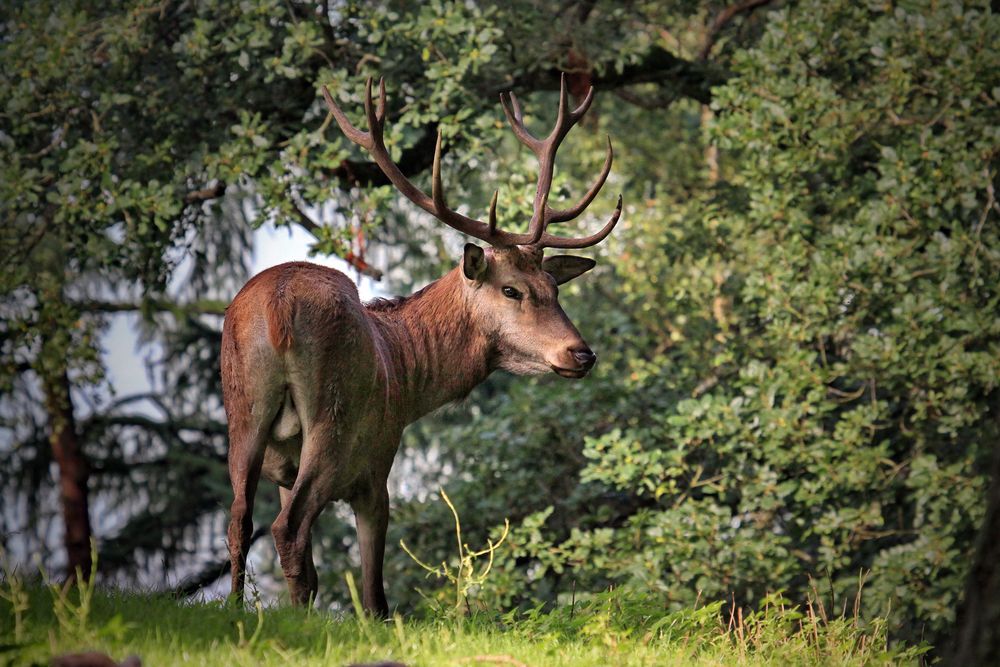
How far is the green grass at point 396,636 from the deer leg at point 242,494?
0.24 metres

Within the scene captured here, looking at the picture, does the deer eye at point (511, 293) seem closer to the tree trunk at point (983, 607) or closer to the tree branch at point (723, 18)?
the tree trunk at point (983, 607)

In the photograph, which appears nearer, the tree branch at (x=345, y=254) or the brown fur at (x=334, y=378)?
the brown fur at (x=334, y=378)

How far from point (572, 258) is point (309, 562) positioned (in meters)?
2.02

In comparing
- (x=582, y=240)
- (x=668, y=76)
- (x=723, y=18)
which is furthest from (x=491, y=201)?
(x=723, y=18)

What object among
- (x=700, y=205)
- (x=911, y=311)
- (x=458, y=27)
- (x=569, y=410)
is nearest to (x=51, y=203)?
(x=458, y=27)

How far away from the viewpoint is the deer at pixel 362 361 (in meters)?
→ 4.98

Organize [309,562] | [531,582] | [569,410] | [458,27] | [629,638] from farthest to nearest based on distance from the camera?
[569,410] → [531,582] → [458,27] → [309,562] → [629,638]

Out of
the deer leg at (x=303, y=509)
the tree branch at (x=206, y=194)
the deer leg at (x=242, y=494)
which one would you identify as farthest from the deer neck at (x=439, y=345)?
the tree branch at (x=206, y=194)

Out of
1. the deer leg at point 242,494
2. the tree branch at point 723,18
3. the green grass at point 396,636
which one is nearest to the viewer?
the green grass at point 396,636

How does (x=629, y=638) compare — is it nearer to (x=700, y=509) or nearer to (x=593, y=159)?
(x=700, y=509)

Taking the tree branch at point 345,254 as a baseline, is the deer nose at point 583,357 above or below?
below

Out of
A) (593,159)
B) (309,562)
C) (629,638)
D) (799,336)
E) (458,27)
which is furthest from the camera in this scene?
(593,159)

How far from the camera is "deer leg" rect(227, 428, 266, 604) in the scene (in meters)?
4.87

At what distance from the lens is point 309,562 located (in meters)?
5.12
